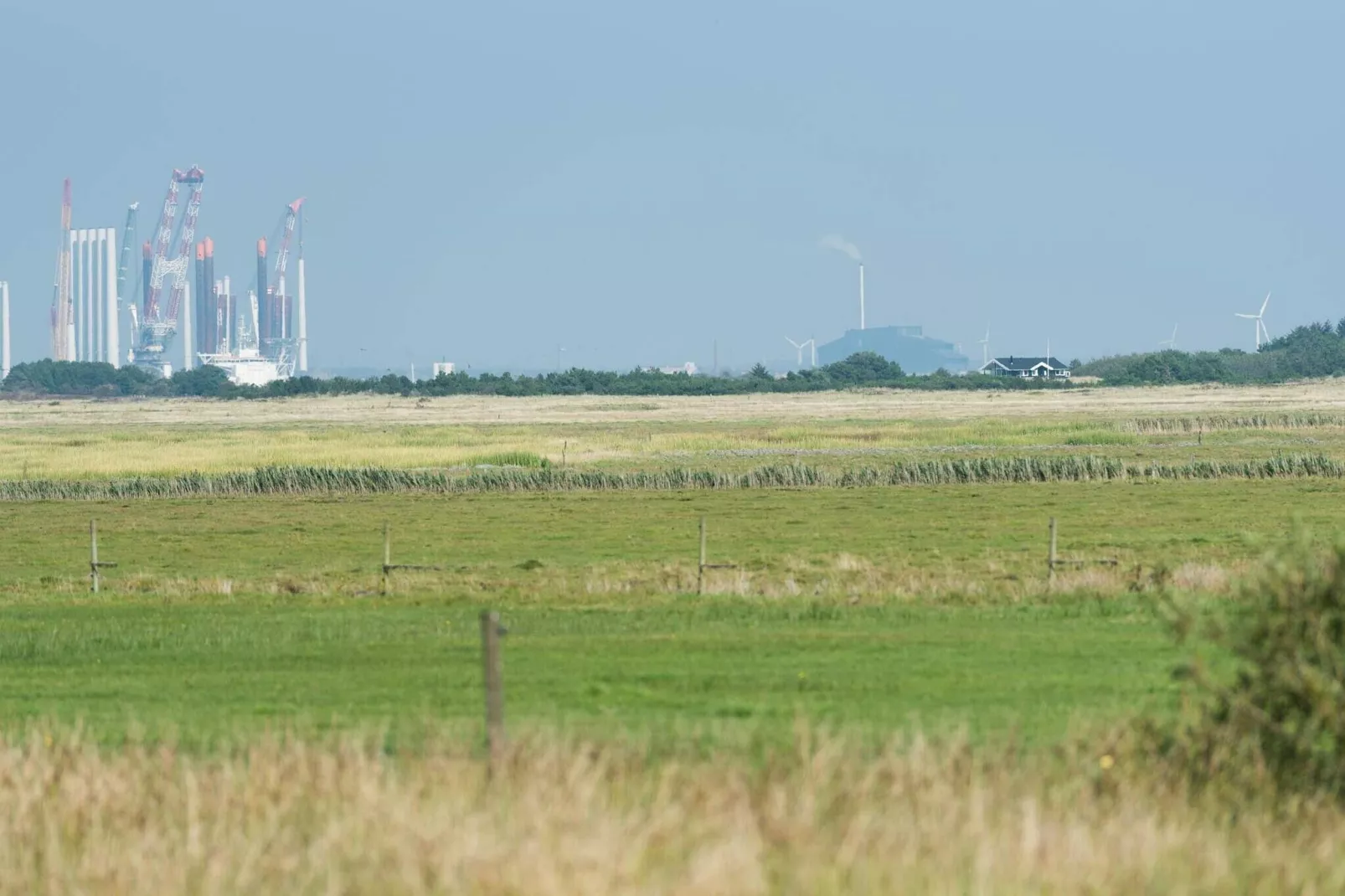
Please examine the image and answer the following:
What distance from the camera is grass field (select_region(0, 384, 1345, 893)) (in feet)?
33.6

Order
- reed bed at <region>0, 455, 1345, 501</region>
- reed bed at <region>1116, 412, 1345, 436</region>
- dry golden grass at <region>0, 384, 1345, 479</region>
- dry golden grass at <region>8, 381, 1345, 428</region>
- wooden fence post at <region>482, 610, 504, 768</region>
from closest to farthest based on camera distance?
wooden fence post at <region>482, 610, 504, 768</region> < reed bed at <region>0, 455, 1345, 501</region> < dry golden grass at <region>0, 384, 1345, 479</region> < reed bed at <region>1116, 412, 1345, 436</region> < dry golden grass at <region>8, 381, 1345, 428</region>

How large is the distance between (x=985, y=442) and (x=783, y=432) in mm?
12257

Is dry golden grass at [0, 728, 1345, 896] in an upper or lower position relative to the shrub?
lower

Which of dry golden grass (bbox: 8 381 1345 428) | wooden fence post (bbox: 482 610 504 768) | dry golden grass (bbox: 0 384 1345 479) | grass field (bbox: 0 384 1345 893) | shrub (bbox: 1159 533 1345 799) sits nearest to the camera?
grass field (bbox: 0 384 1345 893)

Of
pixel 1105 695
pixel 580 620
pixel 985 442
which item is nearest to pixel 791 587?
pixel 580 620

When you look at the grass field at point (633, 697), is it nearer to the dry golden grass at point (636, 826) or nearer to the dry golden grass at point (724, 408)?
the dry golden grass at point (636, 826)

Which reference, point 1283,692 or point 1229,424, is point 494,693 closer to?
point 1283,692

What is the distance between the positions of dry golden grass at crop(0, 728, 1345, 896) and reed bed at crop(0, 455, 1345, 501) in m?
47.0

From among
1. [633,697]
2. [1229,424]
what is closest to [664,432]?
[1229,424]

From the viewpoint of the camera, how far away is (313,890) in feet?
33.2

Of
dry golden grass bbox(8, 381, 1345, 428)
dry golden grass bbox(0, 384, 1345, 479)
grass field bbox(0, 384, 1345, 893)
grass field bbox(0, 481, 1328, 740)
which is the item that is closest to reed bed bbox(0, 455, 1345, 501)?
grass field bbox(0, 384, 1345, 893)

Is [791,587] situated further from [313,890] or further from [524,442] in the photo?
[524,442]

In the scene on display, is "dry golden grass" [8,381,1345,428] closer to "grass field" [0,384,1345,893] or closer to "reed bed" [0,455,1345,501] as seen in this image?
"reed bed" [0,455,1345,501]

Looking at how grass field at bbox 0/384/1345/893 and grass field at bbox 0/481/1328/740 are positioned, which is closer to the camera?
grass field at bbox 0/384/1345/893
